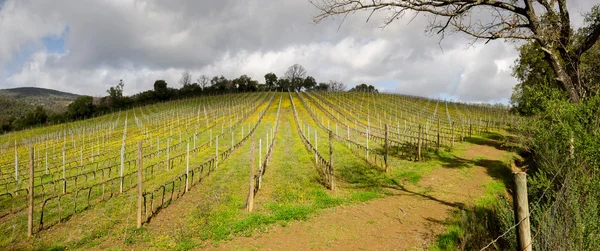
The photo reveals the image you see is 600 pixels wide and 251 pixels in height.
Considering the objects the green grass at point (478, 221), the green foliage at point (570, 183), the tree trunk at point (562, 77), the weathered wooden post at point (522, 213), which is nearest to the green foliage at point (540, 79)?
the tree trunk at point (562, 77)

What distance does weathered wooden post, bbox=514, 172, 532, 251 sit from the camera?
348cm

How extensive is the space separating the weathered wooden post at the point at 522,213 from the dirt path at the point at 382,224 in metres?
4.53

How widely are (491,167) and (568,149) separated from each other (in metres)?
10.8

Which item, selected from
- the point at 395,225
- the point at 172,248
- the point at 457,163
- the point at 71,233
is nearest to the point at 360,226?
the point at 395,225

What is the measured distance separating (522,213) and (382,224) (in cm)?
625

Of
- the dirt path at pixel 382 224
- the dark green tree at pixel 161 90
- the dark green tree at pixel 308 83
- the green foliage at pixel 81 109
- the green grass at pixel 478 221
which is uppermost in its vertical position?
the dark green tree at pixel 308 83

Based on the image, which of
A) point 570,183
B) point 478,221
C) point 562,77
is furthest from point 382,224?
point 562,77

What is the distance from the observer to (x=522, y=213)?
3.50 m

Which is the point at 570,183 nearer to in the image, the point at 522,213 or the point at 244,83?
the point at 522,213

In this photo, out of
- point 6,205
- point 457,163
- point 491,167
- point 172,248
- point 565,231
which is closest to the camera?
point 565,231

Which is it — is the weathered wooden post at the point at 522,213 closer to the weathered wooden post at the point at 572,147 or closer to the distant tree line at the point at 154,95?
the weathered wooden post at the point at 572,147

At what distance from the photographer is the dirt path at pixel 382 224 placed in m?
8.13

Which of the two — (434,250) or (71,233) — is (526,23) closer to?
(434,250)

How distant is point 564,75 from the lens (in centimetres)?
833
